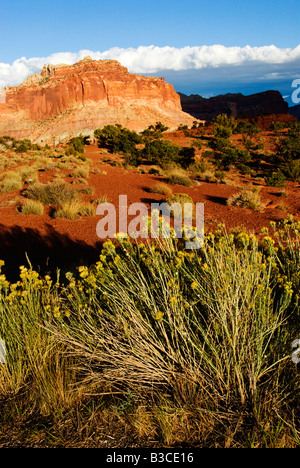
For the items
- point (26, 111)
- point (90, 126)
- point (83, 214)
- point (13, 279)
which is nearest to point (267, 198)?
point (83, 214)

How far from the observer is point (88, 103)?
227 feet

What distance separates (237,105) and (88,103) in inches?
2285

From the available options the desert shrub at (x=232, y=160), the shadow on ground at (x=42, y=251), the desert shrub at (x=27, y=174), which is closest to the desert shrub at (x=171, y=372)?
the shadow on ground at (x=42, y=251)

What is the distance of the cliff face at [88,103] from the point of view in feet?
213

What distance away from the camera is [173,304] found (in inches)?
79.7

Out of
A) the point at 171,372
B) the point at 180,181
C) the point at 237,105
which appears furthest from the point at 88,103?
the point at 171,372

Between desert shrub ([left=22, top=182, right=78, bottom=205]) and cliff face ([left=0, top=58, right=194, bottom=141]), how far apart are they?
56295 millimetres

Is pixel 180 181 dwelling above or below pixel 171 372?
above

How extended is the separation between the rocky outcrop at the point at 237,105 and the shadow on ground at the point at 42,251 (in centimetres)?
9843

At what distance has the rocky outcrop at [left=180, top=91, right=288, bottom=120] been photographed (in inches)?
3738

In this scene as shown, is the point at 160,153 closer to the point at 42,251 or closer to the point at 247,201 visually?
the point at 247,201

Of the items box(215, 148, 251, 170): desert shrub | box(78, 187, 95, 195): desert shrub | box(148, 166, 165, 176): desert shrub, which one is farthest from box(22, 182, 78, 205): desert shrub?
box(215, 148, 251, 170): desert shrub

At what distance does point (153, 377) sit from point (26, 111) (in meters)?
85.0
